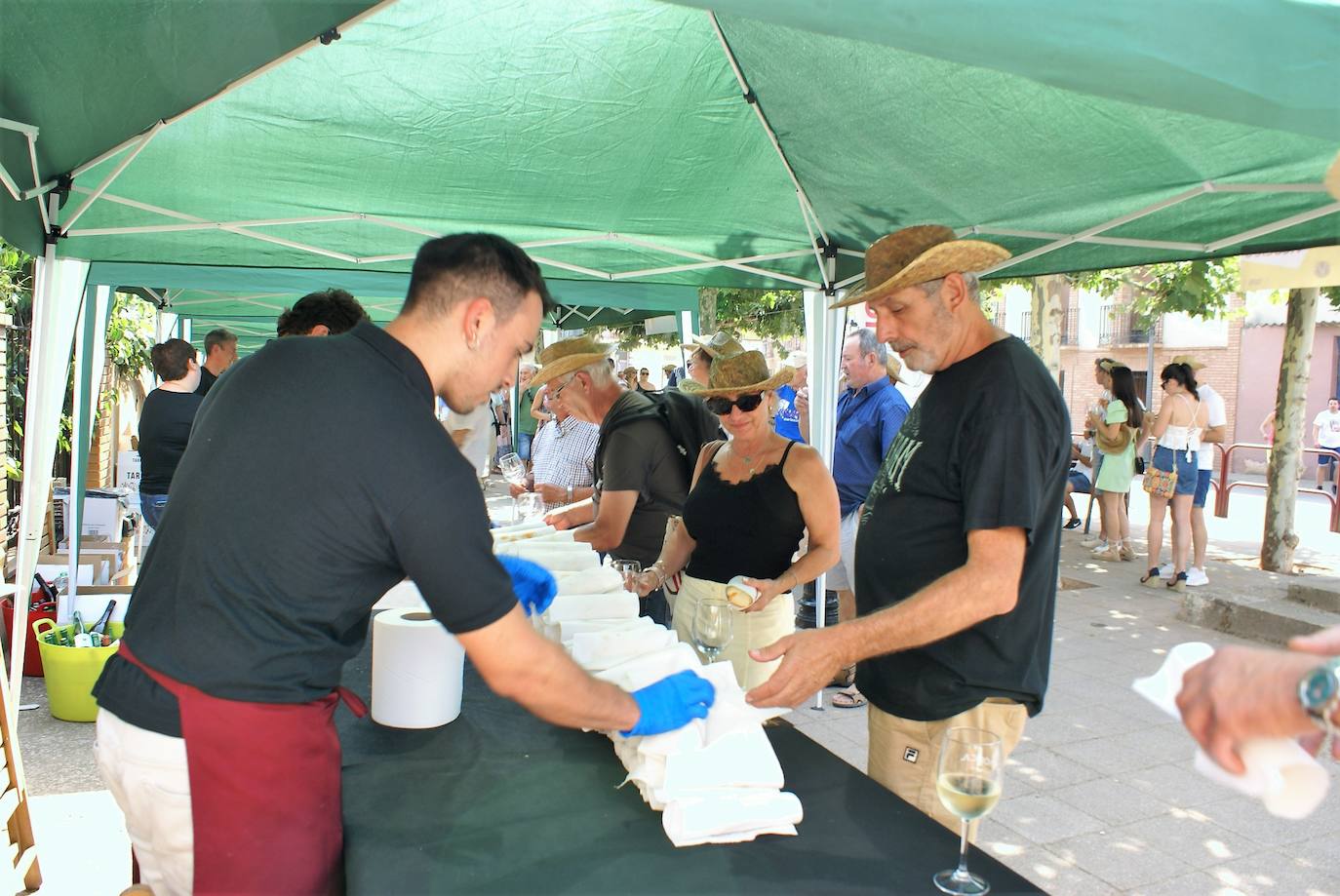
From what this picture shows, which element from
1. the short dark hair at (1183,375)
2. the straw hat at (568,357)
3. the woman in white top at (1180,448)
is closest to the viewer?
the straw hat at (568,357)

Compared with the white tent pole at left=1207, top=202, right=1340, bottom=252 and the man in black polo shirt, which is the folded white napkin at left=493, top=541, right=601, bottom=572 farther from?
the white tent pole at left=1207, top=202, right=1340, bottom=252

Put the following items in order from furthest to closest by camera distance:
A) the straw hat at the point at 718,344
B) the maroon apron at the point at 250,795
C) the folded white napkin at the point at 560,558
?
the straw hat at the point at 718,344 < the folded white napkin at the point at 560,558 < the maroon apron at the point at 250,795

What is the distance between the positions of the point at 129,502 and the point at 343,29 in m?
5.62

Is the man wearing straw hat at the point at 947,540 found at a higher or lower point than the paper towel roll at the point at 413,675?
higher

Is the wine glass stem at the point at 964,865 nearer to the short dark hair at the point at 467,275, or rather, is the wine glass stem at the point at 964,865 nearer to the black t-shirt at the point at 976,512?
the black t-shirt at the point at 976,512

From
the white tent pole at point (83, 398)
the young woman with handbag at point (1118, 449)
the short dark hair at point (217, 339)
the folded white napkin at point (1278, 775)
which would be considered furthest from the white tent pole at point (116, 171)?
the young woman with handbag at point (1118, 449)

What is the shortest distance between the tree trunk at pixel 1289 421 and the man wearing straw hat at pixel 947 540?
713 centimetres

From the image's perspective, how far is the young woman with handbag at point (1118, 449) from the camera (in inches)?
336

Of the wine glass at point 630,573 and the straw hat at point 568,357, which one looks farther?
the straw hat at point 568,357

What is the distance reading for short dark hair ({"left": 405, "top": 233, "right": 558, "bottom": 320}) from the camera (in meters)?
1.60

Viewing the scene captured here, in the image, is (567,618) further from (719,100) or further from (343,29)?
(719,100)

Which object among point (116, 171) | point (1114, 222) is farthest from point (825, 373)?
point (116, 171)

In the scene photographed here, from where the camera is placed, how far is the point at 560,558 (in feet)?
8.38

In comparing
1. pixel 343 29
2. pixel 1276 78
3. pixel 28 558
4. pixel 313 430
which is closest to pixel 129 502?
pixel 28 558
